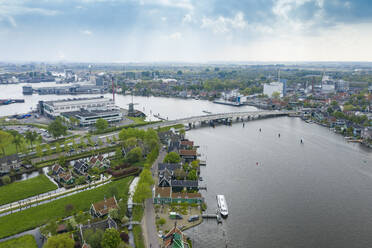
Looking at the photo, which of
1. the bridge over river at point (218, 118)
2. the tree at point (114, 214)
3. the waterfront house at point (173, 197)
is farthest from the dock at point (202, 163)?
the bridge over river at point (218, 118)

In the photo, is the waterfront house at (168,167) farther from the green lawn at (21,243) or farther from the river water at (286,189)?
the green lawn at (21,243)

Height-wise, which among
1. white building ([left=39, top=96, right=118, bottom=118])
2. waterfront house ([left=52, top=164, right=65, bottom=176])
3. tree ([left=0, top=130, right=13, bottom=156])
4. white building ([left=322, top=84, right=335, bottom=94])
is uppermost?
white building ([left=322, top=84, right=335, bottom=94])

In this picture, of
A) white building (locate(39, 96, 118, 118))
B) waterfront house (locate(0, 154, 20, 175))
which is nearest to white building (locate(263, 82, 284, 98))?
white building (locate(39, 96, 118, 118))

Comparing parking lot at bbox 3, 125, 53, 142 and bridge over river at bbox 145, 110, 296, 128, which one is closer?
parking lot at bbox 3, 125, 53, 142

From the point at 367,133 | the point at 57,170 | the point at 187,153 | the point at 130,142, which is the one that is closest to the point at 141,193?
the point at 187,153

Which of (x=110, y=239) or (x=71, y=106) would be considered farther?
(x=71, y=106)

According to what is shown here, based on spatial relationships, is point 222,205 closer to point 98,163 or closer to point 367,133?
point 98,163

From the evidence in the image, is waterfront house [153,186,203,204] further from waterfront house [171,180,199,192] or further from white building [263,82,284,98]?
white building [263,82,284,98]
